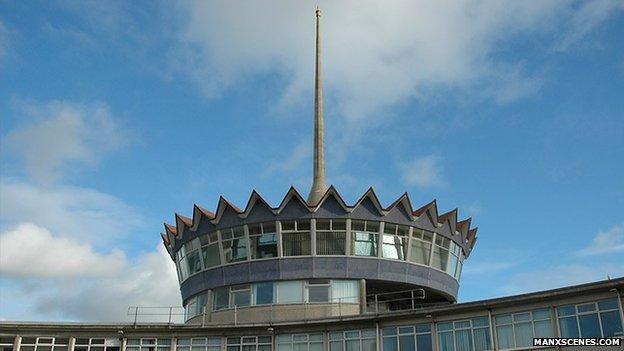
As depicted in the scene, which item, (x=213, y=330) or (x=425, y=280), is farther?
(x=425, y=280)

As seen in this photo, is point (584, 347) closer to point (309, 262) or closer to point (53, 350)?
point (309, 262)

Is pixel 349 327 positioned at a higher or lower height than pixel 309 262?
lower

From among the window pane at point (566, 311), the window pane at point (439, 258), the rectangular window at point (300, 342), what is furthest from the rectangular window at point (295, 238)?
the window pane at point (566, 311)

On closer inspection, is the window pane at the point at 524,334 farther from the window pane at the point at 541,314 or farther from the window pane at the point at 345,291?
the window pane at the point at 345,291

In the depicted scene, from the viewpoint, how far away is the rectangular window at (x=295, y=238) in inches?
1855

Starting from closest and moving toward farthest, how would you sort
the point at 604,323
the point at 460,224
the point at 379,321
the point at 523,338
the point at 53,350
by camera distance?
1. the point at 604,323
2. the point at 523,338
3. the point at 379,321
4. the point at 53,350
5. the point at 460,224

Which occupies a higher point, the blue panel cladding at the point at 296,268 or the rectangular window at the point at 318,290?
the blue panel cladding at the point at 296,268

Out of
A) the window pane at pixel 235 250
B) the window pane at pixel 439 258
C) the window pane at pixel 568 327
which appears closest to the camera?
the window pane at pixel 568 327

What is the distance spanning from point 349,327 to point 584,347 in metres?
13.5

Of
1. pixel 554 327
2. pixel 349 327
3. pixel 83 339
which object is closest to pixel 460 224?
pixel 349 327

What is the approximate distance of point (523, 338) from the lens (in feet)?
123

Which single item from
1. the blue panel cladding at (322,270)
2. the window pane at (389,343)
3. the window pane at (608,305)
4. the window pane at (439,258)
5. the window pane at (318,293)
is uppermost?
the window pane at (439,258)

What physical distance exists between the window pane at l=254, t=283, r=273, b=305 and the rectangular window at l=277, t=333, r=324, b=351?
282cm

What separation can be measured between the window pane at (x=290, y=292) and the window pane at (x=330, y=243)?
2.62m
